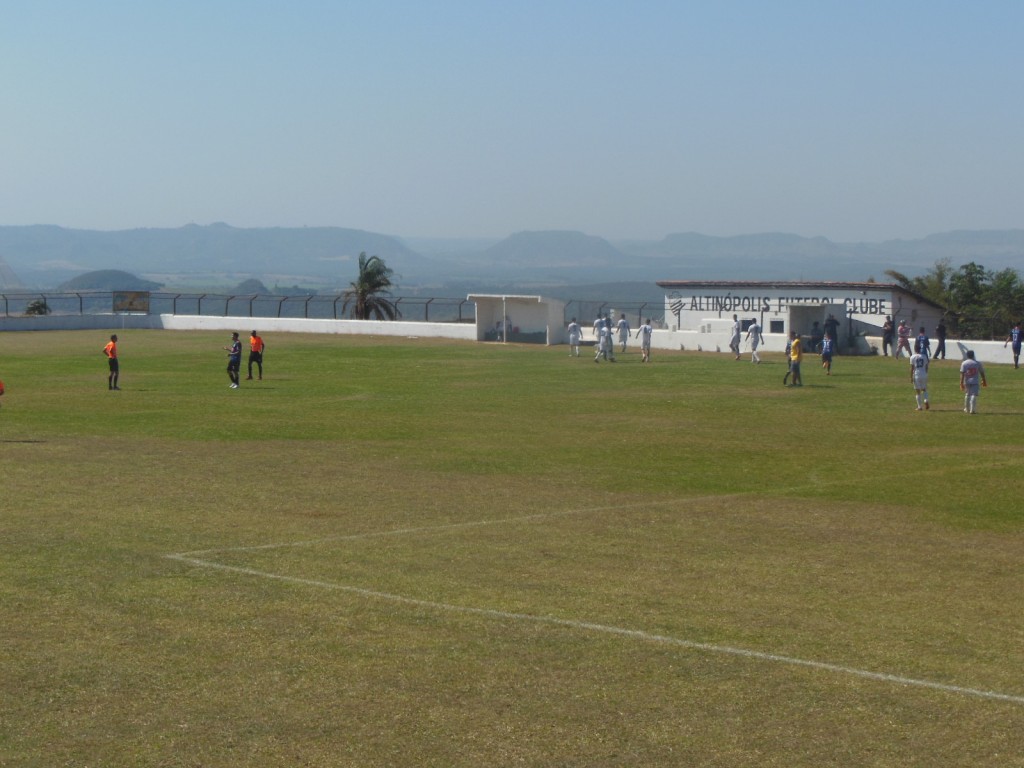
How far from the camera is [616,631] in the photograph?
36.9 feet

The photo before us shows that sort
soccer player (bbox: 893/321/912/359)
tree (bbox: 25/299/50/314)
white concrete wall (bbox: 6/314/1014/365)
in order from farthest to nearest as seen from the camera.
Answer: tree (bbox: 25/299/50/314), white concrete wall (bbox: 6/314/1014/365), soccer player (bbox: 893/321/912/359)

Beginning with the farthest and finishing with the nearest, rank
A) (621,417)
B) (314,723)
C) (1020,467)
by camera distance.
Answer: (621,417), (1020,467), (314,723)

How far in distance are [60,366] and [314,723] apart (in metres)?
39.2

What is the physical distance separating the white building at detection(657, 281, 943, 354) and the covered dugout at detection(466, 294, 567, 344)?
17.4ft

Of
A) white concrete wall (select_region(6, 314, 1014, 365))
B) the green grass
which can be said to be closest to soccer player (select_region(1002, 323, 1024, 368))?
white concrete wall (select_region(6, 314, 1014, 365))

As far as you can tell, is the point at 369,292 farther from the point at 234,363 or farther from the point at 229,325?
the point at 234,363

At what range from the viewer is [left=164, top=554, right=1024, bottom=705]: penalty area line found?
975 centimetres

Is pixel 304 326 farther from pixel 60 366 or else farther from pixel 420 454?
pixel 420 454

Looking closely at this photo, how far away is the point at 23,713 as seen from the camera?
893 centimetres

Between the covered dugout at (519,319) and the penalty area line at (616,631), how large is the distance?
153 ft

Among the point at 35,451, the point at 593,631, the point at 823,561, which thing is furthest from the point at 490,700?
the point at 35,451

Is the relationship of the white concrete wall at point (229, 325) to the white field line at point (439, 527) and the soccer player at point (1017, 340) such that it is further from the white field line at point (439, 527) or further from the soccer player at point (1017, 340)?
the white field line at point (439, 527)

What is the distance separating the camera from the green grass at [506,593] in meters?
8.74

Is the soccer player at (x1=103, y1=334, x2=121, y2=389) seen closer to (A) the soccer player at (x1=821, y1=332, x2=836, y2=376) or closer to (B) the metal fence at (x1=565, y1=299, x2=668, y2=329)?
(A) the soccer player at (x1=821, y1=332, x2=836, y2=376)
